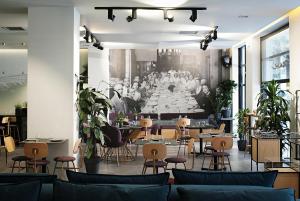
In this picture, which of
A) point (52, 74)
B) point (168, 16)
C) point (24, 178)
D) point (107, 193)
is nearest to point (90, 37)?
point (168, 16)

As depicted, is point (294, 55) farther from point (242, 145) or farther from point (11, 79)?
point (11, 79)

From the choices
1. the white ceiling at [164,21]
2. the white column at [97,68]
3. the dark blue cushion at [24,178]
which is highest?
the white ceiling at [164,21]

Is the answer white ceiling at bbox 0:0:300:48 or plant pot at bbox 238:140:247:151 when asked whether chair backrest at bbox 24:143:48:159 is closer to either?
white ceiling at bbox 0:0:300:48

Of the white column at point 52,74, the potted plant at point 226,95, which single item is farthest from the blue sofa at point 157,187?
the potted plant at point 226,95

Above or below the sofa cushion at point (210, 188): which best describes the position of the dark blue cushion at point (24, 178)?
above

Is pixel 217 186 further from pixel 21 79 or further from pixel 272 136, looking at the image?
pixel 21 79

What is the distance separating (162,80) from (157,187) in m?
11.2

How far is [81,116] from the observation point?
7180mm

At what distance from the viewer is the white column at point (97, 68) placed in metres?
13.1

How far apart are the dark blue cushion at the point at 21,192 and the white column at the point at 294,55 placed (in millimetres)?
6438

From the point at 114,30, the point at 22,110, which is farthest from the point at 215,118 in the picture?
the point at 22,110

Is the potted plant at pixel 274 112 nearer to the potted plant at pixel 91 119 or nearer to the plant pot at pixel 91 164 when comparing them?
the potted plant at pixel 91 119

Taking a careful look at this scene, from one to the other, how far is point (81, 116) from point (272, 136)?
4.11 m

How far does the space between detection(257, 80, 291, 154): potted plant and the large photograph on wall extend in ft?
18.4
